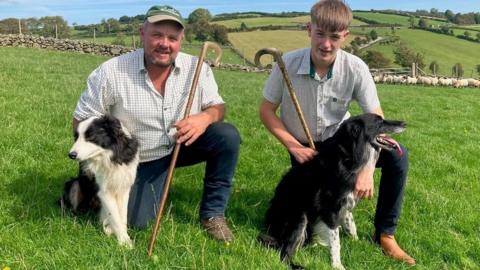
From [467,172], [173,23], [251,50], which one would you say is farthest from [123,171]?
[251,50]

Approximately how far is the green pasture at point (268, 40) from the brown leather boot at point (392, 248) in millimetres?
43712

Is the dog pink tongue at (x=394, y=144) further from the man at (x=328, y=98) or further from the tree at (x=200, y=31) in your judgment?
the tree at (x=200, y=31)

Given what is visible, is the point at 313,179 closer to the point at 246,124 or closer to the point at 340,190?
the point at 340,190

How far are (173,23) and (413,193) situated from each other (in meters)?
3.67

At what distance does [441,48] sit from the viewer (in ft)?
208

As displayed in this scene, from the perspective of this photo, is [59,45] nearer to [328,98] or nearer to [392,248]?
[328,98]

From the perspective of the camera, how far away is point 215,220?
4523mm

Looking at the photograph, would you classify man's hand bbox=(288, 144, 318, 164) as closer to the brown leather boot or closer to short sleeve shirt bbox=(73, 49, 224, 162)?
short sleeve shirt bbox=(73, 49, 224, 162)

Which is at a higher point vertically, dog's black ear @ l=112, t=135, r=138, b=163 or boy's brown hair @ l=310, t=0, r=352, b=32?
boy's brown hair @ l=310, t=0, r=352, b=32

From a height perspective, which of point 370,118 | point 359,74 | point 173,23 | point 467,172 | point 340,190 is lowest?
point 467,172

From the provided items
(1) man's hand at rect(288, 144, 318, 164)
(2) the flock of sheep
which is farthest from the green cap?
(2) the flock of sheep

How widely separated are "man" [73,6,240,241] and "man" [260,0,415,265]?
0.62 m

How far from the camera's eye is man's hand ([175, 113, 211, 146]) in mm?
4316

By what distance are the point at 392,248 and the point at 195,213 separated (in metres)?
1.98
